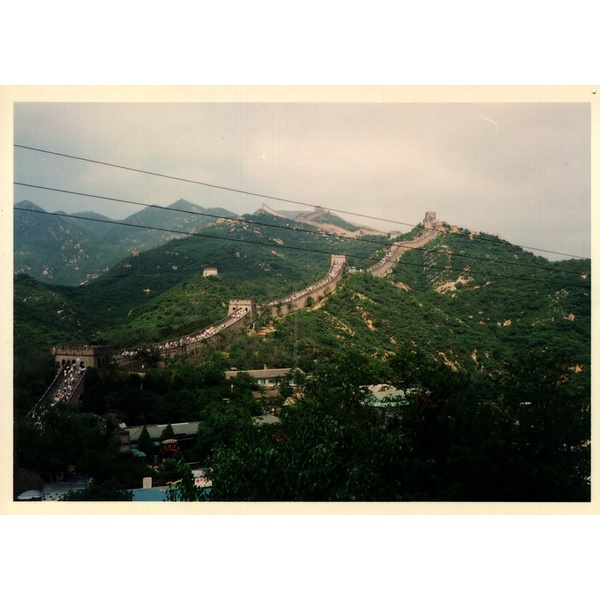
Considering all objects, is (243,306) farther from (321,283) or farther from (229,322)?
(321,283)

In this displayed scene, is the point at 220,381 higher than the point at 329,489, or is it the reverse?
the point at 220,381

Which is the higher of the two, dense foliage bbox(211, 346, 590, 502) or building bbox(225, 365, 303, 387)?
building bbox(225, 365, 303, 387)

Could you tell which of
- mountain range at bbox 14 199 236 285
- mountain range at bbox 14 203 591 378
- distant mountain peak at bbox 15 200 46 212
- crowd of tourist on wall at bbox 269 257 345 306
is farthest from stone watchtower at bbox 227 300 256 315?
distant mountain peak at bbox 15 200 46 212

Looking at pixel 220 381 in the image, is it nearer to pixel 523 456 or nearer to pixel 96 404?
pixel 96 404

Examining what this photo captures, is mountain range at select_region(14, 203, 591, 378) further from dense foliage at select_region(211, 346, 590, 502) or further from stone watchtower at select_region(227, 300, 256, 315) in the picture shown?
dense foliage at select_region(211, 346, 590, 502)

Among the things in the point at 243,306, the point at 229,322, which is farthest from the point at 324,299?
the point at 229,322

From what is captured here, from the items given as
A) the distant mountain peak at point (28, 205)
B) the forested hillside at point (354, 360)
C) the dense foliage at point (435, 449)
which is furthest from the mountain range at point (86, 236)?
A: the dense foliage at point (435, 449)

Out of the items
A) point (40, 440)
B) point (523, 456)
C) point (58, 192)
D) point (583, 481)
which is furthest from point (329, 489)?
point (58, 192)

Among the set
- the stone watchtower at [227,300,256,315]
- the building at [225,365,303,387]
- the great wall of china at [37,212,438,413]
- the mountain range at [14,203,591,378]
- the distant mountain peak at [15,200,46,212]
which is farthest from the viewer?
the stone watchtower at [227,300,256,315]

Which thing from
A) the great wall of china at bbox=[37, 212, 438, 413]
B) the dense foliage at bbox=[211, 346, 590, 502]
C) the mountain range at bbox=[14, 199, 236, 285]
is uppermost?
the mountain range at bbox=[14, 199, 236, 285]

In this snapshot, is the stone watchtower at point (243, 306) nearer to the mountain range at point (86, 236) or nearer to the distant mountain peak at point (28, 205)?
the mountain range at point (86, 236)

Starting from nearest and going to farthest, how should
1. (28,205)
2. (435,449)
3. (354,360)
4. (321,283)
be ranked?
1. (435,449)
2. (28,205)
3. (354,360)
4. (321,283)
